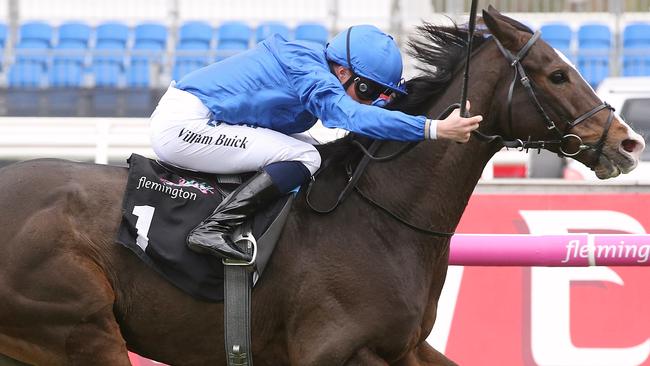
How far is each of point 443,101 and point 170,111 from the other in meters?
1.13

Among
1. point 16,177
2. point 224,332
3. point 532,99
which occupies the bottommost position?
point 224,332

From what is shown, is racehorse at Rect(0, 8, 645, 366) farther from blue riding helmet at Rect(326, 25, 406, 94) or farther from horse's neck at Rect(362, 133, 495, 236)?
blue riding helmet at Rect(326, 25, 406, 94)

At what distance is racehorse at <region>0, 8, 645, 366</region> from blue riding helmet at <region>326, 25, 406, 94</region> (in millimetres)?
273

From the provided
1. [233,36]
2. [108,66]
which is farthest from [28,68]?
[233,36]

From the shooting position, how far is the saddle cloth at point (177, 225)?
159 inches

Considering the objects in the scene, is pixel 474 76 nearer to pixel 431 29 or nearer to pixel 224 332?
pixel 431 29

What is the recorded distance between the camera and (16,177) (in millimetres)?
4113

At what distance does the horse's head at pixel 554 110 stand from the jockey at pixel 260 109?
0.46m

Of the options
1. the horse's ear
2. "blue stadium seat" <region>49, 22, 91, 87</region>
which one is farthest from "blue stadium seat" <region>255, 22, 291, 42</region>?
the horse's ear

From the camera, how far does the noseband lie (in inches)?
160

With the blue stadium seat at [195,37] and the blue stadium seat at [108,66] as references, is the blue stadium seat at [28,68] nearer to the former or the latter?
the blue stadium seat at [108,66]

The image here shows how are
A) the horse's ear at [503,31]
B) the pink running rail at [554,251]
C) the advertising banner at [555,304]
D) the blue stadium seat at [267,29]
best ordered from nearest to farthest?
1. the horse's ear at [503,31]
2. the pink running rail at [554,251]
3. the advertising banner at [555,304]
4. the blue stadium seat at [267,29]

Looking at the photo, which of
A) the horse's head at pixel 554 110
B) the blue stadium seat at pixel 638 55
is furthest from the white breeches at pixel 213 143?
the blue stadium seat at pixel 638 55

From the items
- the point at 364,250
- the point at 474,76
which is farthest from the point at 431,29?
the point at 364,250
